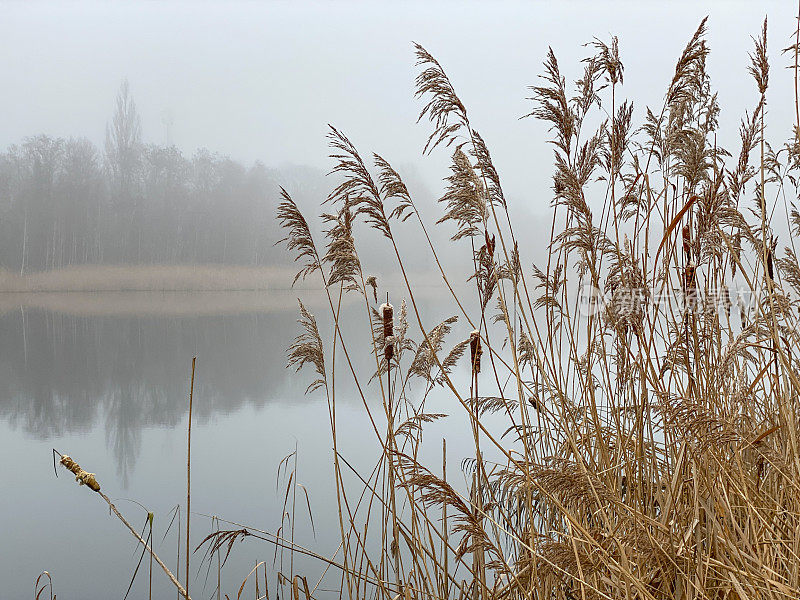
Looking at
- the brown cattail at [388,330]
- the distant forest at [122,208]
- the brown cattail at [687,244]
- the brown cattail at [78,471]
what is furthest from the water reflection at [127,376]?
the distant forest at [122,208]

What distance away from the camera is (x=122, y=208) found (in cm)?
4578

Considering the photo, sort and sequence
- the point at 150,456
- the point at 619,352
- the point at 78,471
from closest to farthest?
the point at 78,471, the point at 619,352, the point at 150,456

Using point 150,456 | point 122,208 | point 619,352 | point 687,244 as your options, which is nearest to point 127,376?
point 150,456

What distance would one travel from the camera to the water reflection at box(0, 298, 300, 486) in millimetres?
7152

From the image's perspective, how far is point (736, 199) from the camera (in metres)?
1.90

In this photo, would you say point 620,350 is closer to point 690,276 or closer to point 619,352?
point 619,352

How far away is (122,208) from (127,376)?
39.8 m

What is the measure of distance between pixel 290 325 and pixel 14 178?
3601cm

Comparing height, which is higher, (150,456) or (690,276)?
(690,276)

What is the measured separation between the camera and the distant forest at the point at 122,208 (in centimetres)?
4191

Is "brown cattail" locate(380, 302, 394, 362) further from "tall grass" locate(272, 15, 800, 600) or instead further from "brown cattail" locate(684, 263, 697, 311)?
"brown cattail" locate(684, 263, 697, 311)

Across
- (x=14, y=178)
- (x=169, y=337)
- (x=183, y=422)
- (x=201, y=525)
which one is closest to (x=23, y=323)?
(x=169, y=337)

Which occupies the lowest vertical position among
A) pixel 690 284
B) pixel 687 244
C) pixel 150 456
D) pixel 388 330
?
pixel 150 456

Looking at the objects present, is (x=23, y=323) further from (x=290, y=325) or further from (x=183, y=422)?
(x=183, y=422)
